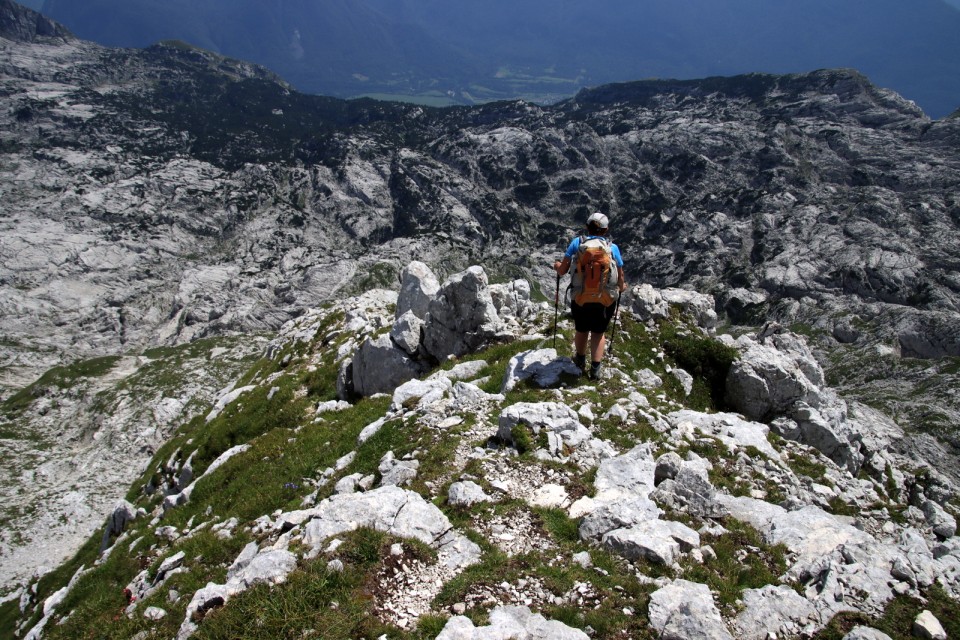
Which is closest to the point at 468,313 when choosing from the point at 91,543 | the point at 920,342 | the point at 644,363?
the point at 644,363

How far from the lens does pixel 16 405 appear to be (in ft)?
412

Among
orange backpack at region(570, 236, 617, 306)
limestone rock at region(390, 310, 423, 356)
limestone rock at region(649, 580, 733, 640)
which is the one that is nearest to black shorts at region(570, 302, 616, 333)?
orange backpack at region(570, 236, 617, 306)

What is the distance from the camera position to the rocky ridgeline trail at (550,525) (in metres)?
7.96

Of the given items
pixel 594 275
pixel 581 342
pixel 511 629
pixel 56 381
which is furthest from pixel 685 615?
pixel 56 381

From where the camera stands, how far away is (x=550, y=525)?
401 inches

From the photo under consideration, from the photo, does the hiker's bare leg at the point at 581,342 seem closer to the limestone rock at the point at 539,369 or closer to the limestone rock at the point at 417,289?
the limestone rock at the point at 539,369

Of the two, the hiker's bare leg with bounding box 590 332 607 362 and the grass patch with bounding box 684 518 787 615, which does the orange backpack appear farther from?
the grass patch with bounding box 684 518 787 615

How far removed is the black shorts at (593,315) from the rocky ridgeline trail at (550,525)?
6.78 ft

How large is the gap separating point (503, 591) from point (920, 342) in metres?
246

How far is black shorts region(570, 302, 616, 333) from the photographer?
54.1 feet

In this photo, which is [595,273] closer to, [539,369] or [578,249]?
[578,249]

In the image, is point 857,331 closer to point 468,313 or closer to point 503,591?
point 468,313

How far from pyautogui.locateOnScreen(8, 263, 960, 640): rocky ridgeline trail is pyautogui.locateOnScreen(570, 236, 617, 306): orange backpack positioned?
3.25 meters

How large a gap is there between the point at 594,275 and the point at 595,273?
0.27 ft
